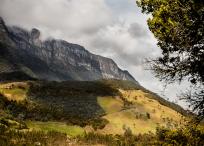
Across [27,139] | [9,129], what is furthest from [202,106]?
[9,129]

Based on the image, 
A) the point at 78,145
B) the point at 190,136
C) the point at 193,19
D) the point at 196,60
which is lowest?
the point at 78,145

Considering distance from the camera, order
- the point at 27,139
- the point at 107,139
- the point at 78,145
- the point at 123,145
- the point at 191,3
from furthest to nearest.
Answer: the point at 107,139
the point at 123,145
the point at 78,145
the point at 27,139
the point at 191,3

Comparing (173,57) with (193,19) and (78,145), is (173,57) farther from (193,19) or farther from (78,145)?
(78,145)

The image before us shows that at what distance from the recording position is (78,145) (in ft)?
406

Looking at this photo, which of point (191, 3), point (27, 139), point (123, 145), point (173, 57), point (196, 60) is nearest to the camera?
point (191, 3)

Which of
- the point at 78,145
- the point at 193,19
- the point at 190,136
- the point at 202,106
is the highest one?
the point at 193,19

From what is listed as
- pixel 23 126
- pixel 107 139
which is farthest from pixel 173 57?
pixel 107 139

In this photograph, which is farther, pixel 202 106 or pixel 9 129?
pixel 9 129

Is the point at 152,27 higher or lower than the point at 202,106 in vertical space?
higher

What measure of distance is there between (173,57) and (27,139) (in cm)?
9388

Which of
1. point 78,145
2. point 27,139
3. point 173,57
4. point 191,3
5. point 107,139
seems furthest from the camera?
point 107,139

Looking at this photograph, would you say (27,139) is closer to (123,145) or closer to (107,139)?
(123,145)

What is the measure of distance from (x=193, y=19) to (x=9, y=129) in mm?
109795

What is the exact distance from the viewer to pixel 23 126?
138 m
